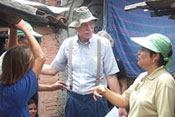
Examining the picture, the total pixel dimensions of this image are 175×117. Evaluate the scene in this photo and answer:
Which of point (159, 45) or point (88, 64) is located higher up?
point (159, 45)

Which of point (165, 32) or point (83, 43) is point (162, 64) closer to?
point (83, 43)

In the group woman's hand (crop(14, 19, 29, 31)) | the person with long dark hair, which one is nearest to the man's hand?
the person with long dark hair

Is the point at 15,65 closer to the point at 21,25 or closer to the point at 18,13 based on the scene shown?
the point at 21,25

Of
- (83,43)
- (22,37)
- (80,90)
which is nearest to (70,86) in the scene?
(80,90)

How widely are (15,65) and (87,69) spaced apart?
1.39 meters

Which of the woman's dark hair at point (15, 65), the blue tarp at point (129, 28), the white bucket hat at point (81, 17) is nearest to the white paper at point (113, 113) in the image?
the woman's dark hair at point (15, 65)

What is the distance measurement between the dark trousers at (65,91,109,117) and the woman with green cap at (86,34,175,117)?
0.71 metres

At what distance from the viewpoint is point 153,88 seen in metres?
2.49

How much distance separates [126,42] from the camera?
5934mm

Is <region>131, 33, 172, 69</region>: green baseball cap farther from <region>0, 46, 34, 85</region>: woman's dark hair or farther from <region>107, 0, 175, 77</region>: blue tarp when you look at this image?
<region>107, 0, 175, 77</region>: blue tarp

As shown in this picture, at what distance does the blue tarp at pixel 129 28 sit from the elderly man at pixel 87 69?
2.07m

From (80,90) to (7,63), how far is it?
140cm

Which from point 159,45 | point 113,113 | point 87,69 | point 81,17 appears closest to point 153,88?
point 159,45

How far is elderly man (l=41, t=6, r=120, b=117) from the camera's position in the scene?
3.53 metres
